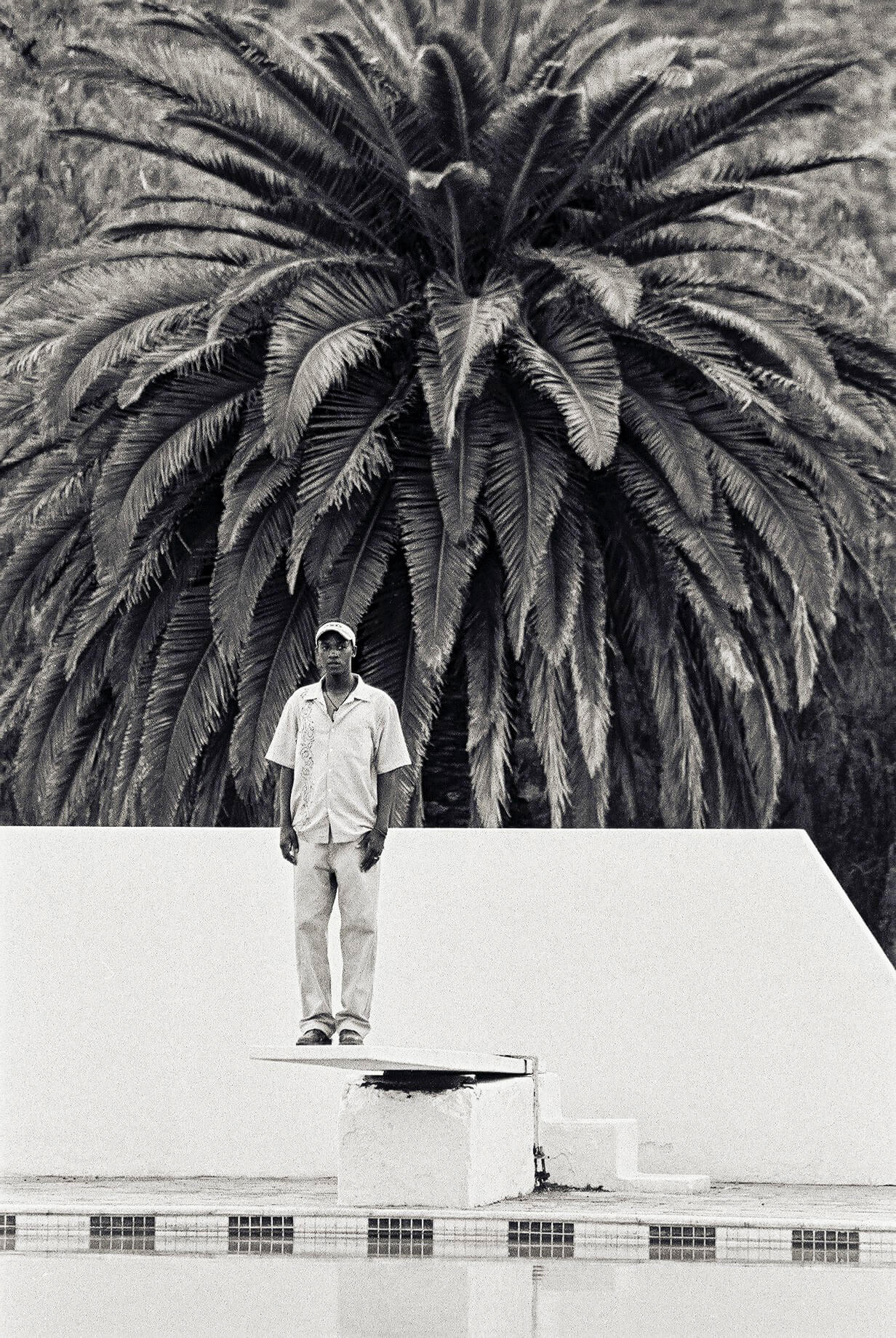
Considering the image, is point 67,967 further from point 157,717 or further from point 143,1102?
point 157,717

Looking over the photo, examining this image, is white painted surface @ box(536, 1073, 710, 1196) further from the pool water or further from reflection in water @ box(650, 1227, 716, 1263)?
the pool water

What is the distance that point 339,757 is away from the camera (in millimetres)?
6766

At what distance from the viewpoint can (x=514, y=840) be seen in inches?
310

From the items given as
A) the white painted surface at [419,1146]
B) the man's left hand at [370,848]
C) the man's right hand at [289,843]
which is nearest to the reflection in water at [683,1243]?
the white painted surface at [419,1146]

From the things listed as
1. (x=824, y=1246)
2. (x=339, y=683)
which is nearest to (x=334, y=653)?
(x=339, y=683)

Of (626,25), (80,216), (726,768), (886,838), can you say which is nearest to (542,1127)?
(726,768)

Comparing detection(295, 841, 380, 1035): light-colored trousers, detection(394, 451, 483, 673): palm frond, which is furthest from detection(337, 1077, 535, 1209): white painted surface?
detection(394, 451, 483, 673): palm frond

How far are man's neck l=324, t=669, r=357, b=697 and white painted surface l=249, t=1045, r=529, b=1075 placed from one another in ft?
4.25

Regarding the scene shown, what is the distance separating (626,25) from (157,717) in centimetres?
519

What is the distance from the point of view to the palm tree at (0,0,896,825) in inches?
428

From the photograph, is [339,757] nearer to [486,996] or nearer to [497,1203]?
[486,996]

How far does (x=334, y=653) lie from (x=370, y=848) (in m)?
0.71

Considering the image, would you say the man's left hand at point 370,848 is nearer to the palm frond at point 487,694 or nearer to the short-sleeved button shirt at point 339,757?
the short-sleeved button shirt at point 339,757

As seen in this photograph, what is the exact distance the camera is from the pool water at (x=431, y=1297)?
4641mm
